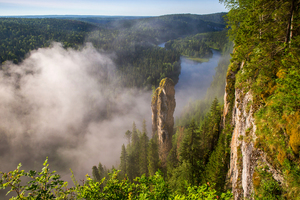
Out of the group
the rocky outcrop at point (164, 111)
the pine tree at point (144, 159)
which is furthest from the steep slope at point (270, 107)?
the pine tree at point (144, 159)

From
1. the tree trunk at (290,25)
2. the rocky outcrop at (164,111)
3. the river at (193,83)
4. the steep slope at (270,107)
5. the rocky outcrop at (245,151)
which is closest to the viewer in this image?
the steep slope at (270,107)

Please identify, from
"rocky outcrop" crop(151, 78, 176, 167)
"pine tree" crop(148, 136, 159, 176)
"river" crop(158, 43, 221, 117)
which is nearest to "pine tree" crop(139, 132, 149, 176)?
"pine tree" crop(148, 136, 159, 176)

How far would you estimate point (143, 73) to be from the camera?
182750mm

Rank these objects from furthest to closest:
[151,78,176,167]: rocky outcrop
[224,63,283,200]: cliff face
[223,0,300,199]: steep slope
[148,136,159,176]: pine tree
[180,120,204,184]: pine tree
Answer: [151,78,176,167]: rocky outcrop → [148,136,159,176]: pine tree → [180,120,204,184]: pine tree → [224,63,283,200]: cliff face → [223,0,300,199]: steep slope

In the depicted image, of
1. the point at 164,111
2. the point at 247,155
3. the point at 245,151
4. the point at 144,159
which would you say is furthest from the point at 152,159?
the point at 247,155

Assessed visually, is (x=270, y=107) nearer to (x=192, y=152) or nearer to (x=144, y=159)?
(x=192, y=152)

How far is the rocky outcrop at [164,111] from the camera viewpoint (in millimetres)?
40438

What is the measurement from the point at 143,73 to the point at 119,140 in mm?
92986

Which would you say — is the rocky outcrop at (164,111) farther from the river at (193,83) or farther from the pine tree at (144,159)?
the river at (193,83)

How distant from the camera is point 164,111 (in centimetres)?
4109

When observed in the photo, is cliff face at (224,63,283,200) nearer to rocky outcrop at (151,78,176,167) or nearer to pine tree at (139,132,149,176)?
rocky outcrop at (151,78,176,167)

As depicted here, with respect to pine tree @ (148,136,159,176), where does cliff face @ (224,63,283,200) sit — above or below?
above

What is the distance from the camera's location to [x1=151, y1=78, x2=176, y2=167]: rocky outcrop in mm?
40438

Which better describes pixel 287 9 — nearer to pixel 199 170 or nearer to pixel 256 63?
pixel 256 63
